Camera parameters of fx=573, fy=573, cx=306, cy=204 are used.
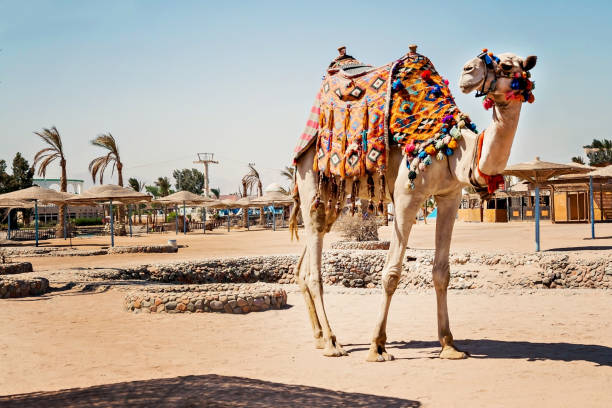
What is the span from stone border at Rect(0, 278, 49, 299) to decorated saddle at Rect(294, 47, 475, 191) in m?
7.98

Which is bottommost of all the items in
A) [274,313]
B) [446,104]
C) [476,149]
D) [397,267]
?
Answer: [274,313]

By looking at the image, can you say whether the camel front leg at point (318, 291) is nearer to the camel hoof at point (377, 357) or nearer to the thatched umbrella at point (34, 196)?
the camel hoof at point (377, 357)

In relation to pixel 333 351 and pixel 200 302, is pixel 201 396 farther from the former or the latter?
pixel 200 302

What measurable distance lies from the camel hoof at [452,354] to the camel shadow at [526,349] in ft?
0.64

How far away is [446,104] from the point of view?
20.0 ft

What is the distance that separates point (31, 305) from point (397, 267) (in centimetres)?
768

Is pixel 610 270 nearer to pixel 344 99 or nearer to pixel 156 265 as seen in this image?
pixel 344 99

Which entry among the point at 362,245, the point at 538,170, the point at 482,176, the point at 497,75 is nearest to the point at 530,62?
the point at 497,75

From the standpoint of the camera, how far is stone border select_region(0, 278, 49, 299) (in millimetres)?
11578

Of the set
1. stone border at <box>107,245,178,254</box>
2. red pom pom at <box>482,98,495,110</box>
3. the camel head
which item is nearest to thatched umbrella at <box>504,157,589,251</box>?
red pom pom at <box>482,98,495,110</box>

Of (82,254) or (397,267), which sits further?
(82,254)

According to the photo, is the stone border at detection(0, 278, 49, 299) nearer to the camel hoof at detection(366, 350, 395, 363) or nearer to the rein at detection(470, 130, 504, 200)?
the camel hoof at detection(366, 350, 395, 363)

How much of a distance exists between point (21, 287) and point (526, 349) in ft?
32.4

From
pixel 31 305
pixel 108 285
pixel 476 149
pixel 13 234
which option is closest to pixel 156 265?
pixel 108 285
